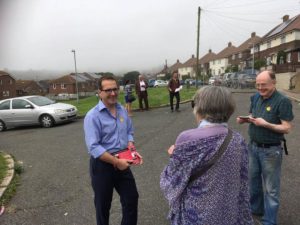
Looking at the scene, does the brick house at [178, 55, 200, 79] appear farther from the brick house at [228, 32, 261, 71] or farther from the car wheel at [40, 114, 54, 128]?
the car wheel at [40, 114, 54, 128]

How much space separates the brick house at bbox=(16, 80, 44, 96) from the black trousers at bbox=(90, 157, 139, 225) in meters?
84.8

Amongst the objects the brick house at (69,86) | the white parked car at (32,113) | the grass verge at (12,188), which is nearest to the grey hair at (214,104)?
the grass verge at (12,188)

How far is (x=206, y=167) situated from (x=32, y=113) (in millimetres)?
13553

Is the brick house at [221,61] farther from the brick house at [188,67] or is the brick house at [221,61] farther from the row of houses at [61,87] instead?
the row of houses at [61,87]

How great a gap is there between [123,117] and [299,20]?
164 feet

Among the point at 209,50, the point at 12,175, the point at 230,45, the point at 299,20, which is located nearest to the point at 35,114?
the point at 12,175

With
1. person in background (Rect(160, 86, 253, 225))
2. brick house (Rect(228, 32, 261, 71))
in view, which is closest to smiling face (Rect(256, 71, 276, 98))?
person in background (Rect(160, 86, 253, 225))

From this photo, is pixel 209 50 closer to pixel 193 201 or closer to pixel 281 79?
pixel 281 79

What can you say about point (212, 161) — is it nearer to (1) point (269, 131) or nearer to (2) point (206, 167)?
(2) point (206, 167)

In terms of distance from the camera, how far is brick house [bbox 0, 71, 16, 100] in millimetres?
68250

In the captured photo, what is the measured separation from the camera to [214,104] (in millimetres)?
2176

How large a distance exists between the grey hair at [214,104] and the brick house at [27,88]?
8617 cm

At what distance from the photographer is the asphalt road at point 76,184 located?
439 centimetres

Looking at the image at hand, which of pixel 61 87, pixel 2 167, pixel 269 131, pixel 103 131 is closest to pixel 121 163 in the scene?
pixel 103 131
